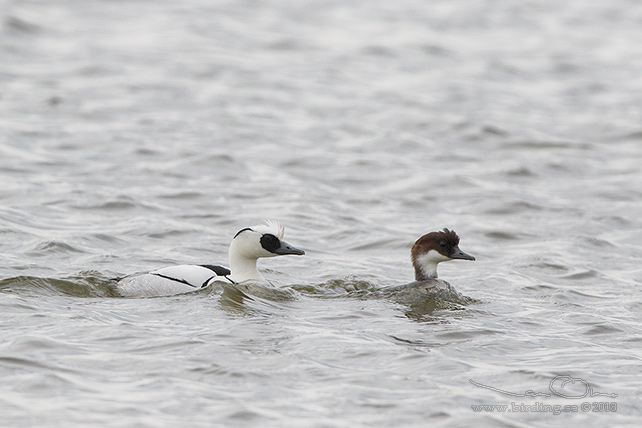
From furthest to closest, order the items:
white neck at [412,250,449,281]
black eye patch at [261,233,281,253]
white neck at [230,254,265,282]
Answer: white neck at [412,250,449,281], white neck at [230,254,265,282], black eye patch at [261,233,281,253]

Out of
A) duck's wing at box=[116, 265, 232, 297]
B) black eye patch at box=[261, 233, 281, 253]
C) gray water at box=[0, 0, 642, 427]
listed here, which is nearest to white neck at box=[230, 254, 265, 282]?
duck's wing at box=[116, 265, 232, 297]

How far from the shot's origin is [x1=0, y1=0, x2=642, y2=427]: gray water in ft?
28.9

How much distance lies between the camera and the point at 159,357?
9164 millimetres

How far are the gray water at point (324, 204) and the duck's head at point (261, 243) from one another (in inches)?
21.8

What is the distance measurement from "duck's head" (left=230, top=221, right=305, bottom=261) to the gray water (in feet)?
1.81

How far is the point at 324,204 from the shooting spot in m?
16.8

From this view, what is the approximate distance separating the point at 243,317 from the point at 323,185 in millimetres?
7319

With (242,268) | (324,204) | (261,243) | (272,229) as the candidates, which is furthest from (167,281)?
(324,204)

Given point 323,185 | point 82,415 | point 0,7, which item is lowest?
point 82,415

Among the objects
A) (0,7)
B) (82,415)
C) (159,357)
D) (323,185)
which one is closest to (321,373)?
(159,357)

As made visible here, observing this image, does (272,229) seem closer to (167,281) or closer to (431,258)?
(167,281)

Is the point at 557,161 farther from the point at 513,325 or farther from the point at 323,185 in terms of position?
the point at 513,325

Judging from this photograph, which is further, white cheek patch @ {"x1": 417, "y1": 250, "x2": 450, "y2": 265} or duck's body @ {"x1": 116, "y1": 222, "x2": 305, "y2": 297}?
white cheek patch @ {"x1": 417, "y1": 250, "x2": 450, "y2": 265}

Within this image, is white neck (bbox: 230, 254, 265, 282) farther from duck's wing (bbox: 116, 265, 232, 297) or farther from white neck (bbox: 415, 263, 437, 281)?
white neck (bbox: 415, 263, 437, 281)
